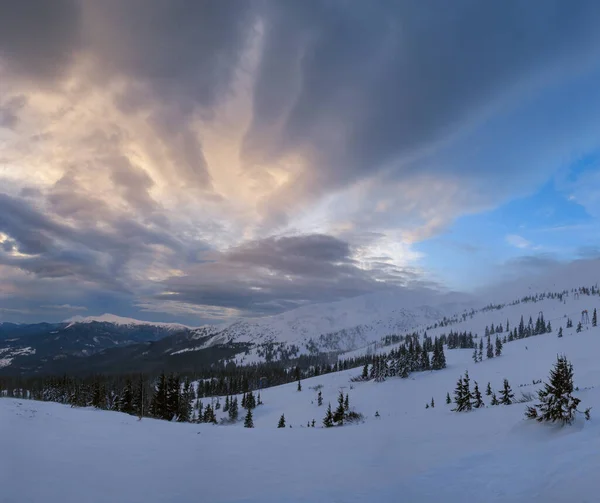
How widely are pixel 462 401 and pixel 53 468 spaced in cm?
3344

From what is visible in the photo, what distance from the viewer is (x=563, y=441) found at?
14.7 metres

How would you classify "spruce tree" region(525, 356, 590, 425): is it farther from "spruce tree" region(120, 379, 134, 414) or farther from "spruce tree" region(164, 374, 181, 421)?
"spruce tree" region(120, 379, 134, 414)

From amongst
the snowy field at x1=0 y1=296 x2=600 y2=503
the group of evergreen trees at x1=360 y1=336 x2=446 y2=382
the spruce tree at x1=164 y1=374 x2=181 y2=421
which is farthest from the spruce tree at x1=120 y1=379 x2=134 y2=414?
the group of evergreen trees at x1=360 y1=336 x2=446 y2=382

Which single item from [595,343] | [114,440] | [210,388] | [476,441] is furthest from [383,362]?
[114,440]

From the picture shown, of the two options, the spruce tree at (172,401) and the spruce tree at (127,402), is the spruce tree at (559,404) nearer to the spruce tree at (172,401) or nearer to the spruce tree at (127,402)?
the spruce tree at (172,401)

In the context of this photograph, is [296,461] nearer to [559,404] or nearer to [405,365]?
[559,404]

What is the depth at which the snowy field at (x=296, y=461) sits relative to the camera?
32.9ft

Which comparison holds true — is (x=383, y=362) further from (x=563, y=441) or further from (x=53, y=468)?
(x=53, y=468)

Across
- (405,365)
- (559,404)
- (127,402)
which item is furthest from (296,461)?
(405,365)

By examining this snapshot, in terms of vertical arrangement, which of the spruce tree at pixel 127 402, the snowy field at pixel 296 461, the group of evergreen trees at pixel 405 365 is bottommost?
the group of evergreen trees at pixel 405 365

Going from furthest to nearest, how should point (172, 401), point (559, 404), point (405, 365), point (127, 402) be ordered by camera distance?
point (405, 365)
point (127, 402)
point (172, 401)
point (559, 404)

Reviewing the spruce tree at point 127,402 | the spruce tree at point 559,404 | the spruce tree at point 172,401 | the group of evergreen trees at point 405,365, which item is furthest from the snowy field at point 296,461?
the group of evergreen trees at point 405,365

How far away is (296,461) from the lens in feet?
48.1

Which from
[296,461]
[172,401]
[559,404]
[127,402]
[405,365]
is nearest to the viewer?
[296,461]
